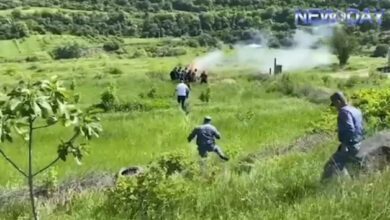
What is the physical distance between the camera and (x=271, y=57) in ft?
226

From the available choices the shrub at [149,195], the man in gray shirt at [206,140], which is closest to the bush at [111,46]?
the man in gray shirt at [206,140]

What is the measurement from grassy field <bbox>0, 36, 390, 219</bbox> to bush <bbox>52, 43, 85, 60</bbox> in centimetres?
4820

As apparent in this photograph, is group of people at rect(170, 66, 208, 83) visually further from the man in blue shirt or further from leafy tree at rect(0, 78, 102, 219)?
leafy tree at rect(0, 78, 102, 219)

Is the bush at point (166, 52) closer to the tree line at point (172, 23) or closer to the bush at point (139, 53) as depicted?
the bush at point (139, 53)

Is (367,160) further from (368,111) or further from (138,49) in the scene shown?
(138,49)

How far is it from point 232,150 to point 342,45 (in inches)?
2251

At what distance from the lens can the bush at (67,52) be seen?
97188mm

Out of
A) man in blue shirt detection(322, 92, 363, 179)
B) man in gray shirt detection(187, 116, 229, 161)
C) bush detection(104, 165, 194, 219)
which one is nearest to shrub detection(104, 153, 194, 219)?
bush detection(104, 165, 194, 219)

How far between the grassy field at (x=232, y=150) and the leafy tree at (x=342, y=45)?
944 inches

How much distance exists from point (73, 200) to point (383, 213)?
426 cm

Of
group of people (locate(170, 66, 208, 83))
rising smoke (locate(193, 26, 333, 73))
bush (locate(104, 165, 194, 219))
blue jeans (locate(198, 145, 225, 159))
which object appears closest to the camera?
bush (locate(104, 165, 194, 219))

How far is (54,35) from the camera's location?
121 metres

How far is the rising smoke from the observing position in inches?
2368

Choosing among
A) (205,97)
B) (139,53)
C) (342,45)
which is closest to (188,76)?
(205,97)
